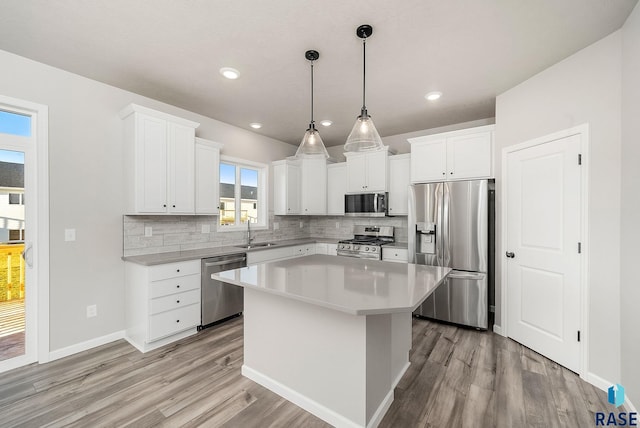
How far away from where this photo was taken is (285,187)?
4816 mm

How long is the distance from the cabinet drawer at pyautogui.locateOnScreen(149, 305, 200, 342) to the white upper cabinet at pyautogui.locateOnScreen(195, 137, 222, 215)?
1.18 meters

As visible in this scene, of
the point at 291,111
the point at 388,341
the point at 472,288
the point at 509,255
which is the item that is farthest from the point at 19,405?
the point at 509,255

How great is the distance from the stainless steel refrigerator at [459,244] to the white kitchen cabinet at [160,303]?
2.80 metres

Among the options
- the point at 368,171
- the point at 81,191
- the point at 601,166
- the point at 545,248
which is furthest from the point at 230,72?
the point at 545,248

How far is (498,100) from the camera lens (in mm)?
3117

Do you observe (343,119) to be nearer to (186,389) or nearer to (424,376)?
(424,376)

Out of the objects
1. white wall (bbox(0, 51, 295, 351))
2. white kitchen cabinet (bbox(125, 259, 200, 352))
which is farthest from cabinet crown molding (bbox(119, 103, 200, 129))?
white kitchen cabinet (bbox(125, 259, 200, 352))

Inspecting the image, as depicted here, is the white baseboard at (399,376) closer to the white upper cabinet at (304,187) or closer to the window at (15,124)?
the white upper cabinet at (304,187)

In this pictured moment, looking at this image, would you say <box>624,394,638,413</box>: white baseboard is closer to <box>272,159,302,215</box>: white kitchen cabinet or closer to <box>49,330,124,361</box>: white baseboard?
<box>272,159,302,215</box>: white kitchen cabinet

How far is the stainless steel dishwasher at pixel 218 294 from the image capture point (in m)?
3.17

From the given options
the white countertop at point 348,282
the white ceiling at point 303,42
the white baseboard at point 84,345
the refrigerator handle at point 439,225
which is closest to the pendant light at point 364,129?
the white ceiling at point 303,42

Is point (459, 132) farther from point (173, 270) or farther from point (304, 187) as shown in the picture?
point (173, 270)

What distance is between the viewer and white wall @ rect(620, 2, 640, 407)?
5.94 feet

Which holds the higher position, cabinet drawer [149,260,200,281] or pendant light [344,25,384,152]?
pendant light [344,25,384,152]
